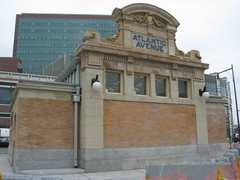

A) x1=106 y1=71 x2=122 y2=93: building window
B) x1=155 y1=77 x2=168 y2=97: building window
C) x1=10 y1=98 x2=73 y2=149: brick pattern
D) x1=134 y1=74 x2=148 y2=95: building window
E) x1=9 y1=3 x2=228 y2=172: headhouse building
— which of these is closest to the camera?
x1=10 y1=98 x2=73 y2=149: brick pattern

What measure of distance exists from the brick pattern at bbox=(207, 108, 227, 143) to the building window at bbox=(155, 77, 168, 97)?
13.5ft

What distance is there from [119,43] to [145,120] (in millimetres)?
4615

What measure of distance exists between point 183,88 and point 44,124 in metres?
9.17

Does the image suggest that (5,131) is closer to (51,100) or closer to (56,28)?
(51,100)

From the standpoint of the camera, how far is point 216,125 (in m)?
18.5

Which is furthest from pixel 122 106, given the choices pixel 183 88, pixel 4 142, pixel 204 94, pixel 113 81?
pixel 4 142

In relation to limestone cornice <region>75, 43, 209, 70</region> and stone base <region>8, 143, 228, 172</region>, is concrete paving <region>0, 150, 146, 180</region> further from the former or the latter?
limestone cornice <region>75, 43, 209, 70</region>

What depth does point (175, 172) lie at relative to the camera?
834 centimetres

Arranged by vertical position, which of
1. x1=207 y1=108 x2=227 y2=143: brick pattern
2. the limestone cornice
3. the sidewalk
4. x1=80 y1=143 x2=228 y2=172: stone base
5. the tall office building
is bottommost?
the sidewalk

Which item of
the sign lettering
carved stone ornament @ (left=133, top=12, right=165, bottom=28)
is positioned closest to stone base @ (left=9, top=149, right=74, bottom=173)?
the sign lettering

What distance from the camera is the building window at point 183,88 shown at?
16969 mm

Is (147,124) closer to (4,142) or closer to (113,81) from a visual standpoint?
(113,81)

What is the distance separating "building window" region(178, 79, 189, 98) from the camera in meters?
17.0

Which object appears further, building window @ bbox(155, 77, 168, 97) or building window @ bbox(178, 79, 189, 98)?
building window @ bbox(178, 79, 189, 98)
